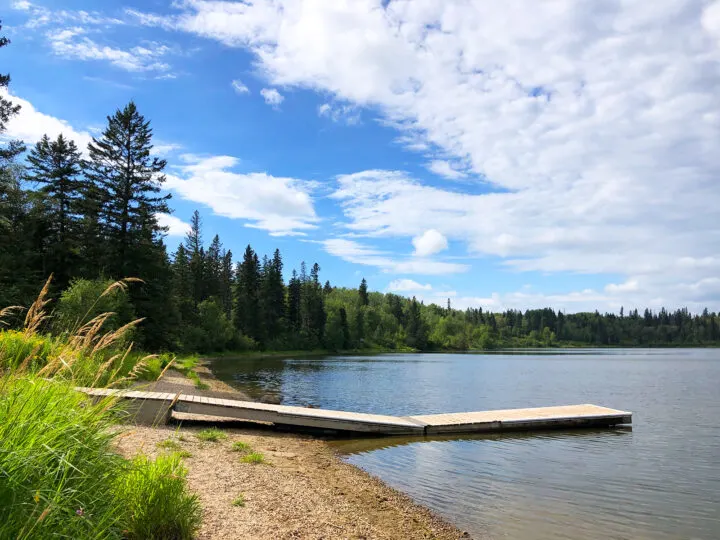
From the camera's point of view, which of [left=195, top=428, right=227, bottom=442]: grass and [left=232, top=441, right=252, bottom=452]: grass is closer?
[left=232, top=441, right=252, bottom=452]: grass

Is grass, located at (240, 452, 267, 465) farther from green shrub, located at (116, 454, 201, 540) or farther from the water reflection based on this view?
green shrub, located at (116, 454, 201, 540)

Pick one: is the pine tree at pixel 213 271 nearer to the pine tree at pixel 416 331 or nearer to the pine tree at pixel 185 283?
the pine tree at pixel 185 283

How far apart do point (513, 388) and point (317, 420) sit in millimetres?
23863

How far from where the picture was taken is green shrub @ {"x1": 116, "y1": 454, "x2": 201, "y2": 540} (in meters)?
4.34

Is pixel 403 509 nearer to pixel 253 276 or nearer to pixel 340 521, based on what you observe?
pixel 340 521

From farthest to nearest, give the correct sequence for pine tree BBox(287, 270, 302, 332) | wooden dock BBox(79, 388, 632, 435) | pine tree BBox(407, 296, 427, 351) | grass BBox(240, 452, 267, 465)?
pine tree BBox(407, 296, 427, 351) → pine tree BBox(287, 270, 302, 332) → wooden dock BBox(79, 388, 632, 435) → grass BBox(240, 452, 267, 465)

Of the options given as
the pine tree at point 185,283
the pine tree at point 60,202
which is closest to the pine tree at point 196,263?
the pine tree at point 185,283

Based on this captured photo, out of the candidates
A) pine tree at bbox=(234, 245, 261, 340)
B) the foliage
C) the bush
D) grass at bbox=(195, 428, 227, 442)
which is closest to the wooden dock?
grass at bbox=(195, 428, 227, 442)

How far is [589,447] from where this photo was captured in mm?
15156

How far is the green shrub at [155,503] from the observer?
4336 mm

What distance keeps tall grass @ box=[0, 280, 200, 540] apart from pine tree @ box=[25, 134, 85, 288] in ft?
120

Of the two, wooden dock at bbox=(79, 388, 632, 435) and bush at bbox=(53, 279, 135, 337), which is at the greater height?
bush at bbox=(53, 279, 135, 337)

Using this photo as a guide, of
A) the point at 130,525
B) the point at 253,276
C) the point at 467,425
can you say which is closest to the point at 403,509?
the point at 130,525

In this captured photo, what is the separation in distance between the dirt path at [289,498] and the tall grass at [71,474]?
0.75 metres
